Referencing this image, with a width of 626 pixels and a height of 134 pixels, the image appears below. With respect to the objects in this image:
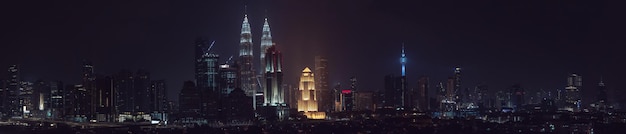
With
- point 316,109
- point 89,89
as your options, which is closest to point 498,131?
point 316,109

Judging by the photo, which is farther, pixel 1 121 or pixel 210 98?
pixel 210 98

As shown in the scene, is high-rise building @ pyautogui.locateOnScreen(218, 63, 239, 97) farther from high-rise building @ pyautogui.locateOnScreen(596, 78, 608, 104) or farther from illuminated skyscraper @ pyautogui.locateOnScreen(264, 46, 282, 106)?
high-rise building @ pyautogui.locateOnScreen(596, 78, 608, 104)

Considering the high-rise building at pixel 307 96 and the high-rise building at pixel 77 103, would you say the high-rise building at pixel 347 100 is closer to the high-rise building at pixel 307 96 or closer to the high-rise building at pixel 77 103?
the high-rise building at pixel 307 96

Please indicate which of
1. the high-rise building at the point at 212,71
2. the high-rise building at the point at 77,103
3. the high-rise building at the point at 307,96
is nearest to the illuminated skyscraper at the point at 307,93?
the high-rise building at the point at 307,96

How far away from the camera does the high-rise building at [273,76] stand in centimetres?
3834

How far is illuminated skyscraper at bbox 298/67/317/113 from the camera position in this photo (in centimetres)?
3791

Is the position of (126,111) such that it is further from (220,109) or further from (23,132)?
(23,132)

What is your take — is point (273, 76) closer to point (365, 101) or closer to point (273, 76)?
point (273, 76)

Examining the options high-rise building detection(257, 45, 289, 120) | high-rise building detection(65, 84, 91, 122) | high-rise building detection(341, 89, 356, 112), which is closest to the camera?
high-rise building detection(65, 84, 91, 122)

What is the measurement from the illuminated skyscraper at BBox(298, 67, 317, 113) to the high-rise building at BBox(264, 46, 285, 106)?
33.8 inches

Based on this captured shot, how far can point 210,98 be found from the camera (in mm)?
36812

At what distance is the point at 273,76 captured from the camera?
3872 cm

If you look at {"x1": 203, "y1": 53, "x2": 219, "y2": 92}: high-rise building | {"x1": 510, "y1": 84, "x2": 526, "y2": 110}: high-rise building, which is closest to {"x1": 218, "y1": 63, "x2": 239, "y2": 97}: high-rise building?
{"x1": 203, "y1": 53, "x2": 219, "y2": 92}: high-rise building

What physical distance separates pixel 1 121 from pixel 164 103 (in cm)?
820
